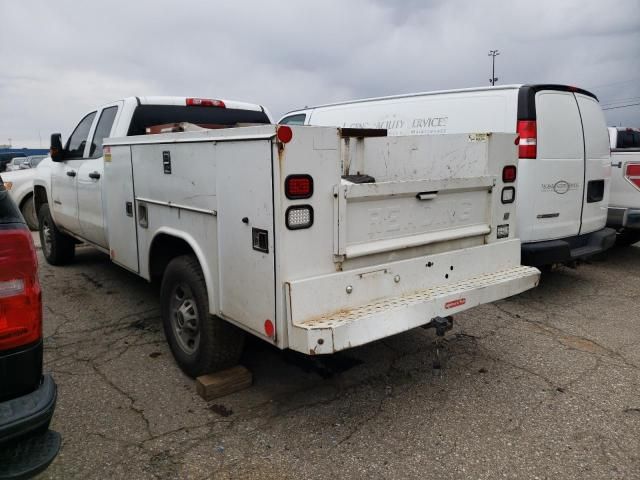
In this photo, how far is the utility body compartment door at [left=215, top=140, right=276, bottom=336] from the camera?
285cm

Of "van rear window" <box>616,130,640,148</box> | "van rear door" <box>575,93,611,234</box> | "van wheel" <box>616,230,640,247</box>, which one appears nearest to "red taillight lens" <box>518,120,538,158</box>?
"van rear door" <box>575,93,611,234</box>

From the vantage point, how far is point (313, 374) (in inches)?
155

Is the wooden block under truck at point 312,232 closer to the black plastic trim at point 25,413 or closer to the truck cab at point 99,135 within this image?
the truck cab at point 99,135

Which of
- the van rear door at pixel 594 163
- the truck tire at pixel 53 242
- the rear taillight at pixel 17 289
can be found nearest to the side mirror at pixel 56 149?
the truck tire at pixel 53 242

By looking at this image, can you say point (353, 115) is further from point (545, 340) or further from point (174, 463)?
point (174, 463)

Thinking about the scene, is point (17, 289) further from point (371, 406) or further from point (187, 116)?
point (187, 116)

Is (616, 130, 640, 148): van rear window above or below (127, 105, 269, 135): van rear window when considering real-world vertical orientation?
below

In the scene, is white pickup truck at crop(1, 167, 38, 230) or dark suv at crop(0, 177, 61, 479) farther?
white pickup truck at crop(1, 167, 38, 230)

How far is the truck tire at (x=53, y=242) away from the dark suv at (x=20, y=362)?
5583mm

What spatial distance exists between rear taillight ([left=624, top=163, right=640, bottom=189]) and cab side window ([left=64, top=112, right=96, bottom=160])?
272 inches

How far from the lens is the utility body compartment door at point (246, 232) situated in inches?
112

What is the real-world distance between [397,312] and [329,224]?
66 centimetres

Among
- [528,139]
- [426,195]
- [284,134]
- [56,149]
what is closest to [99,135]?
[56,149]

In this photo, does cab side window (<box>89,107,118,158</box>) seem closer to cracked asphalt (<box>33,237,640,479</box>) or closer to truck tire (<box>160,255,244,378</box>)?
cracked asphalt (<box>33,237,640,479</box>)
